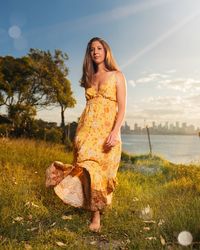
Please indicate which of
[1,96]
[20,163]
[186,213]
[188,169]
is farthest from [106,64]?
[1,96]

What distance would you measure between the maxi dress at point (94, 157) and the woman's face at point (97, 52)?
0.28m

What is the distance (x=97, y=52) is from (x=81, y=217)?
7.37 ft

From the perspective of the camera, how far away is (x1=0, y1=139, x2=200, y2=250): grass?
477 cm

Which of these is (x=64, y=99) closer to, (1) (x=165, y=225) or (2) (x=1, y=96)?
(2) (x=1, y=96)

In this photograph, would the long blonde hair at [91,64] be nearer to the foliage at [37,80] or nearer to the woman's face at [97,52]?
the woman's face at [97,52]

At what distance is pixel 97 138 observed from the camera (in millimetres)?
5738

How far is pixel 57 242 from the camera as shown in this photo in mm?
4980

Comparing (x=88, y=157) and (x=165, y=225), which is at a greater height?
(x=88, y=157)

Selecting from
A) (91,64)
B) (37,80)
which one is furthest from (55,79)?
(91,64)

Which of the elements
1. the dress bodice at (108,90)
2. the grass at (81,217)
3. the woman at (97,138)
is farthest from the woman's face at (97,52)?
the grass at (81,217)

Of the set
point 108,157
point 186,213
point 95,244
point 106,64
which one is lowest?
point 95,244

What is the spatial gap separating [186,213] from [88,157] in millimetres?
1403

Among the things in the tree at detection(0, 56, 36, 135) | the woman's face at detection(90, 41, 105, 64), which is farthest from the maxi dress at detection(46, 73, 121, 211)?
the tree at detection(0, 56, 36, 135)

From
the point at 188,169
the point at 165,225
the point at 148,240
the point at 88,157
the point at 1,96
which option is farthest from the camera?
the point at 1,96
